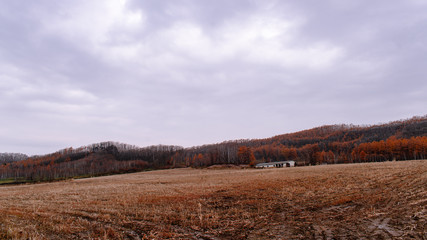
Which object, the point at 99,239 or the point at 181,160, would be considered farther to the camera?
the point at 181,160

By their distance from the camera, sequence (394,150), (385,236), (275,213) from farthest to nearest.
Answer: (394,150)
(275,213)
(385,236)

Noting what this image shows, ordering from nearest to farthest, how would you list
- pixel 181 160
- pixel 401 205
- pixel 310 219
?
pixel 310 219 → pixel 401 205 → pixel 181 160

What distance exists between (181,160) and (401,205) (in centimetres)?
16028

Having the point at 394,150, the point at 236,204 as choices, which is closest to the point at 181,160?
the point at 394,150

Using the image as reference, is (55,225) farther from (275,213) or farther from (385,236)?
(385,236)

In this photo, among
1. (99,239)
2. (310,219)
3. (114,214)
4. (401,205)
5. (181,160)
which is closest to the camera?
(99,239)

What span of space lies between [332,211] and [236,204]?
20.2 feet

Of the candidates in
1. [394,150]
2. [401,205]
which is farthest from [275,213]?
[394,150]

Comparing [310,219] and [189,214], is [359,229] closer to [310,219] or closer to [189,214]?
[310,219]

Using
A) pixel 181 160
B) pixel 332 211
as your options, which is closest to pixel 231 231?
pixel 332 211

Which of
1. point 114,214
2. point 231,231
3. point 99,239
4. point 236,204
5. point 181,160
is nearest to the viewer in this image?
point 99,239

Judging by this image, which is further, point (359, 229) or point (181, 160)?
point (181, 160)

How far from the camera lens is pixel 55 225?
11328 millimetres

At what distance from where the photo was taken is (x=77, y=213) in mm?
14547
